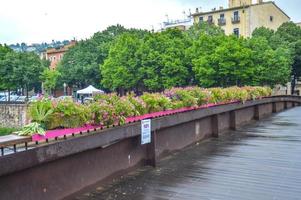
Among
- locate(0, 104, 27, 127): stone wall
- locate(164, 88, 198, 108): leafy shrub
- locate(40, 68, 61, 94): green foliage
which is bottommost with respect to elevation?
locate(0, 104, 27, 127): stone wall

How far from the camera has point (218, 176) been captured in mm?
5098

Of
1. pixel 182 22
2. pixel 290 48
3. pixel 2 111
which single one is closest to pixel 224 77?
pixel 290 48

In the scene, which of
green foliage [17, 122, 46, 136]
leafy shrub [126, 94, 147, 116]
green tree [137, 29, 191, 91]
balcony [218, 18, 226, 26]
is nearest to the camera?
green foliage [17, 122, 46, 136]

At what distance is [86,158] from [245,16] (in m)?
48.9

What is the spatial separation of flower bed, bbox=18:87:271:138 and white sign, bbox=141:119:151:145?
0.74 ft

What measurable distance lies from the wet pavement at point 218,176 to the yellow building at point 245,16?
44.7 meters

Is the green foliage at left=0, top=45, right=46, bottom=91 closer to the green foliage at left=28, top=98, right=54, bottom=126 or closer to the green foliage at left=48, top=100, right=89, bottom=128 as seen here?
the green foliage at left=48, top=100, right=89, bottom=128

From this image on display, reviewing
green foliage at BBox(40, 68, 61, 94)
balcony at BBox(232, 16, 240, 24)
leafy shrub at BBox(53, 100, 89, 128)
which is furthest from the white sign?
balcony at BBox(232, 16, 240, 24)

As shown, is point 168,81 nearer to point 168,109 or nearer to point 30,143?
point 168,109

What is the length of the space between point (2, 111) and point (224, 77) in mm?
22162

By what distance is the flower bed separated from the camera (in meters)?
4.30

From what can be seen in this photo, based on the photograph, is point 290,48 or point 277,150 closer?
point 277,150

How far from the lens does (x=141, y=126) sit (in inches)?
205

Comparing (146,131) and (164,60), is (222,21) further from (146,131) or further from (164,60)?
(146,131)
